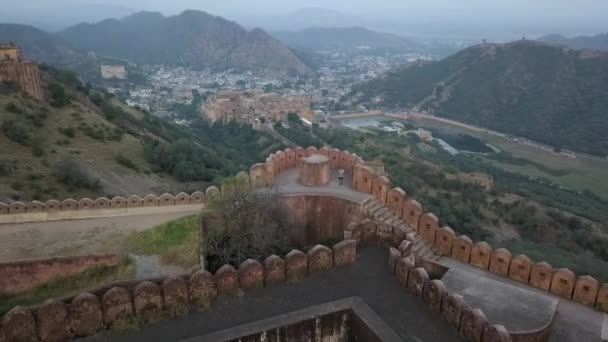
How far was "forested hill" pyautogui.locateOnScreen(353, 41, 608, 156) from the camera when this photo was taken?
85.0 meters

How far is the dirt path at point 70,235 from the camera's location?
13758 mm

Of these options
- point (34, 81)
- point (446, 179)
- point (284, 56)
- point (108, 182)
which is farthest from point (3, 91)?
point (284, 56)

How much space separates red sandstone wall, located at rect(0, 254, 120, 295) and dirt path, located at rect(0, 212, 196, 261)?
0.31 m

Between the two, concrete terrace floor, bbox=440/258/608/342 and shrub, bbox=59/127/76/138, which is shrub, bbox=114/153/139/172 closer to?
shrub, bbox=59/127/76/138

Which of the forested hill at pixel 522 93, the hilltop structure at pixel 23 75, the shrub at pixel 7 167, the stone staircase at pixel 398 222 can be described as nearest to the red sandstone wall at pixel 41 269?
the stone staircase at pixel 398 222

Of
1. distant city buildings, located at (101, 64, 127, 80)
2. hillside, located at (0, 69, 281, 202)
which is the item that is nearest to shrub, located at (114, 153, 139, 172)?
hillside, located at (0, 69, 281, 202)

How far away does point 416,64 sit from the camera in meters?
139

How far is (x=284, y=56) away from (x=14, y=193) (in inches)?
6780

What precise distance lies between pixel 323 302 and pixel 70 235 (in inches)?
378

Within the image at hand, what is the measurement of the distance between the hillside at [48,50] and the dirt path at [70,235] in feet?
386

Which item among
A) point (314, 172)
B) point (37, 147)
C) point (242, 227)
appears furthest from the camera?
point (37, 147)

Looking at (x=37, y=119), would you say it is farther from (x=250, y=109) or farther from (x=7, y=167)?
(x=250, y=109)

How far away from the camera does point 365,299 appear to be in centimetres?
961

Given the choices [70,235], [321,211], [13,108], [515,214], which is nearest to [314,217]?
[321,211]
